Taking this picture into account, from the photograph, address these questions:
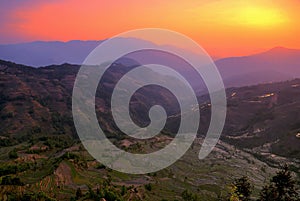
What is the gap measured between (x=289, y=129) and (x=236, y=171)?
66.4 meters

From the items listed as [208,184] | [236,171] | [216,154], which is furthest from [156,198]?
[216,154]

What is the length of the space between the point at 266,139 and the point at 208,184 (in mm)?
83518

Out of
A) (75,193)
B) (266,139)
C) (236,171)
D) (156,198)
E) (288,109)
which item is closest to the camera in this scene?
Result: (75,193)

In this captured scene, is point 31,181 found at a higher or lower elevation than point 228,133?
lower

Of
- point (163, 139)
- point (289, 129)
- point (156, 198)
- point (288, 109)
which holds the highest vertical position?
point (288, 109)

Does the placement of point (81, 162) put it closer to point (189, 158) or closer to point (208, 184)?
point (208, 184)

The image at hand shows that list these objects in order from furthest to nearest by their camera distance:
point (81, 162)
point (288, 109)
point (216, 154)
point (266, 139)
A: point (288, 109), point (266, 139), point (216, 154), point (81, 162)

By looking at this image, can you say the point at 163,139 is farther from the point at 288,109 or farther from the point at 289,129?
the point at 288,109

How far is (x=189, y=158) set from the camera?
119m

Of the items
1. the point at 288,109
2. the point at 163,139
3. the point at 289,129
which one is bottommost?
the point at 163,139

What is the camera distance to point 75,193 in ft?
180

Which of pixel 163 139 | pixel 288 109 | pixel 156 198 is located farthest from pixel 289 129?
pixel 156 198

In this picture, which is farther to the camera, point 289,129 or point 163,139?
point 289,129

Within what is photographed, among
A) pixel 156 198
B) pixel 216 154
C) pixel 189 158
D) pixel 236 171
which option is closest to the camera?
pixel 156 198
